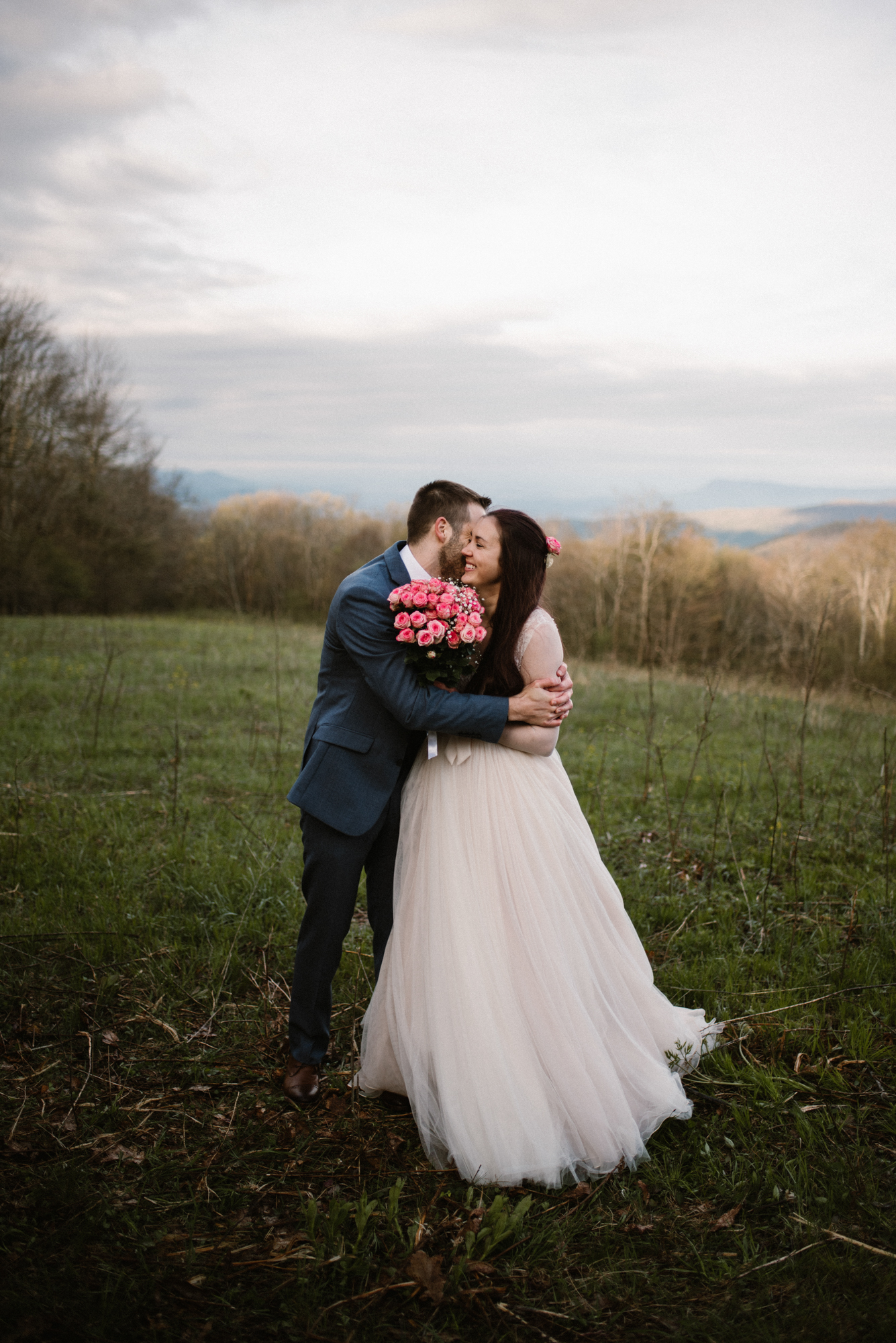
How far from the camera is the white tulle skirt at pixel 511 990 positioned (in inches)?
126

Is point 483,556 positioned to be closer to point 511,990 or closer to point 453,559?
point 453,559

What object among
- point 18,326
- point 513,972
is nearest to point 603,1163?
point 513,972

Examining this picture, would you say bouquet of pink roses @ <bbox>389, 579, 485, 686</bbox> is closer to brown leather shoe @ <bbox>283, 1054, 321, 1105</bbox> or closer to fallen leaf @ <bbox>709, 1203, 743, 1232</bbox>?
brown leather shoe @ <bbox>283, 1054, 321, 1105</bbox>

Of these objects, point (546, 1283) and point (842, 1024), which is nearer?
point (546, 1283)

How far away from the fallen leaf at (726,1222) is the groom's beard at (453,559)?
2660 mm

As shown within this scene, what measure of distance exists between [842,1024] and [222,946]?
11.3 feet

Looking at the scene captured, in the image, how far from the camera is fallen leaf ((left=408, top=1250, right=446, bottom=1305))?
2.67 meters

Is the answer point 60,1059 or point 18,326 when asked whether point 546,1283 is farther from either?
point 18,326

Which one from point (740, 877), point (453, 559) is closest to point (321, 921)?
point (453, 559)

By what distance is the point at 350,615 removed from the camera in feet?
11.5

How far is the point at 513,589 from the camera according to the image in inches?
143

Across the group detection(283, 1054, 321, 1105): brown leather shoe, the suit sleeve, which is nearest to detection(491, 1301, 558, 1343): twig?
detection(283, 1054, 321, 1105): brown leather shoe

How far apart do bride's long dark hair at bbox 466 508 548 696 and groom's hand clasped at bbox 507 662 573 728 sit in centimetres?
13

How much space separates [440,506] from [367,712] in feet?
3.23
